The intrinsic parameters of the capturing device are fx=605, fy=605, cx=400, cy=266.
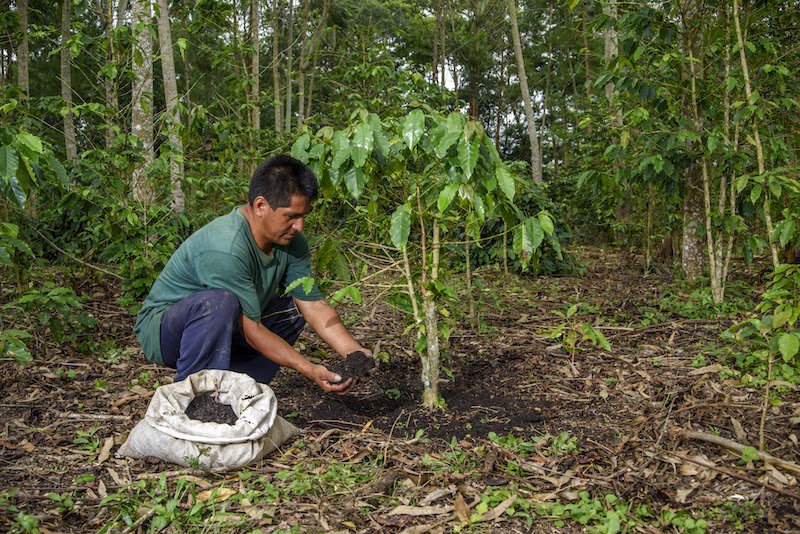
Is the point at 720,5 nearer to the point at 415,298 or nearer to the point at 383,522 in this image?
the point at 415,298

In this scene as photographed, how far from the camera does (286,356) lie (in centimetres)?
272

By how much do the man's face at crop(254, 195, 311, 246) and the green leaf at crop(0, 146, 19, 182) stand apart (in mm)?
940

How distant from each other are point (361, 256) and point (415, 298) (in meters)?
0.42

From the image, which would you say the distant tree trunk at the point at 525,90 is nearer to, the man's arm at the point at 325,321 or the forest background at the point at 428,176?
the forest background at the point at 428,176

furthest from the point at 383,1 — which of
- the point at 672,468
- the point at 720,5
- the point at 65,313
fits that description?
the point at 672,468

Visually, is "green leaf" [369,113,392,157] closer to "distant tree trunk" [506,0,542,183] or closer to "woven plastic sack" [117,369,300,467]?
"woven plastic sack" [117,369,300,467]

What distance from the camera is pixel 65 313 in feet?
11.6

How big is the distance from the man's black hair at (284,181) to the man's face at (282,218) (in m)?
0.02

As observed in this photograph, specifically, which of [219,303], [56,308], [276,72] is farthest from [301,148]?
[276,72]

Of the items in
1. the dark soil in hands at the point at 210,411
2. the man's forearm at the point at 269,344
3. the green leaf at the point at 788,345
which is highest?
the green leaf at the point at 788,345

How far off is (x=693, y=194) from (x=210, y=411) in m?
4.27

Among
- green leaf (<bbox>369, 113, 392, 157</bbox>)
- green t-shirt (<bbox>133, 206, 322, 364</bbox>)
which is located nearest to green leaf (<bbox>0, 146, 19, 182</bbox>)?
green t-shirt (<bbox>133, 206, 322, 364</bbox>)

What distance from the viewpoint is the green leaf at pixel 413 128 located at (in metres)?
2.23

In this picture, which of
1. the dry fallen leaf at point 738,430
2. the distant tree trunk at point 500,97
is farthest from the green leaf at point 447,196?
the distant tree trunk at point 500,97
